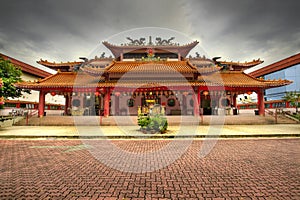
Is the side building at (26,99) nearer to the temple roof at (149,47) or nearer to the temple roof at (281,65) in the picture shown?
the temple roof at (149,47)

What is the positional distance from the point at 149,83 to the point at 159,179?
42.1 feet

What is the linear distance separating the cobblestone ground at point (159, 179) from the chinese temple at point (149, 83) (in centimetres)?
1111

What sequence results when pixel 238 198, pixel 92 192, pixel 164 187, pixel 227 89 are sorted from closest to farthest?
pixel 238 198 < pixel 92 192 < pixel 164 187 < pixel 227 89

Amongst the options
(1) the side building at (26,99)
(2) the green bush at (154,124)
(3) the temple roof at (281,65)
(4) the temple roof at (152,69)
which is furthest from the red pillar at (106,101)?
(3) the temple roof at (281,65)

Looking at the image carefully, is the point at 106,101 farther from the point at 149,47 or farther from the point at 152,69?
the point at 149,47

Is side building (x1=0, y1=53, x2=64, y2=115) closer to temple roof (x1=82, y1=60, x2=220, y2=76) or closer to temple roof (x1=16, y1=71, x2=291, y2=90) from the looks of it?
temple roof (x1=16, y1=71, x2=291, y2=90)

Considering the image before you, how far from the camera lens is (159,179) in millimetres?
3463

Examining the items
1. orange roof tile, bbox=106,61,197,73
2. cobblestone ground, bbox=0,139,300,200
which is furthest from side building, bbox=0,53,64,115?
cobblestone ground, bbox=0,139,300,200

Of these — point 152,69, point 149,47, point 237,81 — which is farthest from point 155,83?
point 149,47

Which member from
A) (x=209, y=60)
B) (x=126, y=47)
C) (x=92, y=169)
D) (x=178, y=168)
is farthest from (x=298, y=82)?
(x=92, y=169)

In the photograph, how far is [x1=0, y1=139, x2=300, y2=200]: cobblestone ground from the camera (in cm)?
281

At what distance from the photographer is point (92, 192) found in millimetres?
2877

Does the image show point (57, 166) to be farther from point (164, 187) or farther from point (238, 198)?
point (238, 198)

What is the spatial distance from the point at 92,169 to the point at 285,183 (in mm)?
4287
